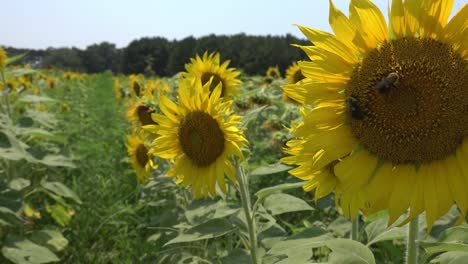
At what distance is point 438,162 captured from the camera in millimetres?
1193

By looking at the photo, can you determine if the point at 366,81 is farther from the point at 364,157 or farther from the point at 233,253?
the point at 233,253

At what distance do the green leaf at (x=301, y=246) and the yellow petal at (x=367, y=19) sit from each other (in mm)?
577

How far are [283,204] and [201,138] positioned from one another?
47 centimetres

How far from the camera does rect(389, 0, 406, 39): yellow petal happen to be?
1163 millimetres

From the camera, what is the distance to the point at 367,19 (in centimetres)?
121

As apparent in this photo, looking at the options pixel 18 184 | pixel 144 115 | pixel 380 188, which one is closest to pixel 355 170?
pixel 380 188

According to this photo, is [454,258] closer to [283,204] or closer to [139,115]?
[283,204]

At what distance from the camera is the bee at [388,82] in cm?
115

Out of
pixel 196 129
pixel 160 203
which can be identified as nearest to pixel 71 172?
pixel 160 203

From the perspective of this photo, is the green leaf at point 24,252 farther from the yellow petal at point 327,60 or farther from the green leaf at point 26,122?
the yellow petal at point 327,60

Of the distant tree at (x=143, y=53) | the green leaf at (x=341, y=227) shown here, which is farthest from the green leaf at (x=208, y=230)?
the distant tree at (x=143, y=53)

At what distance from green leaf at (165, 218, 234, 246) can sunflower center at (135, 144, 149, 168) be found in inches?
67.9

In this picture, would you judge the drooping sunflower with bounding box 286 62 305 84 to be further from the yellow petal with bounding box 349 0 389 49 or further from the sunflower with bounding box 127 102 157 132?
the yellow petal with bounding box 349 0 389 49

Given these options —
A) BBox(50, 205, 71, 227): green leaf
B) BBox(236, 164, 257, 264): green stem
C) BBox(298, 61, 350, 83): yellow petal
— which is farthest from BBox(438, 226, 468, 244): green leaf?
BBox(50, 205, 71, 227): green leaf
